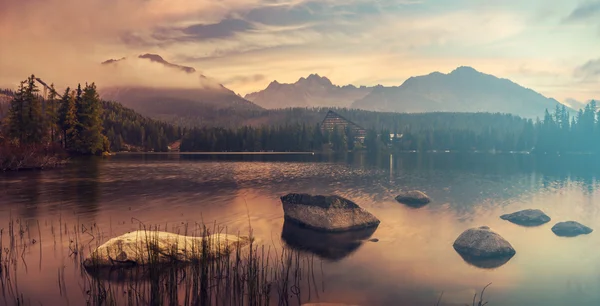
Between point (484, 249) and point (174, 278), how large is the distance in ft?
62.7

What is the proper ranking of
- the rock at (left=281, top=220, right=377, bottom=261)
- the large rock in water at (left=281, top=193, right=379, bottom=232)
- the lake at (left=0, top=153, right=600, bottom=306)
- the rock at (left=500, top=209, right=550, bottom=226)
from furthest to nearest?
the rock at (left=500, top=209, right=550, bottom=226) → the large rock in water at (left=281, top=193, right=379, bottom=232) → the rock at (left=281, top=220, right=377, bottom=261) → the lake at (left=0, top=153, right=600, bottom=306)

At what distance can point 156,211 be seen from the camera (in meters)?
40.4

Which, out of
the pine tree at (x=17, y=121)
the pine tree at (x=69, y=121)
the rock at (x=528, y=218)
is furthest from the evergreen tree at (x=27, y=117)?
the rock at (x=528, y=218)

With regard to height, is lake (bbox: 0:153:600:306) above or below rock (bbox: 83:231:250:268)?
below

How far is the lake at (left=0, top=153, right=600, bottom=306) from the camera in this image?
20.2m

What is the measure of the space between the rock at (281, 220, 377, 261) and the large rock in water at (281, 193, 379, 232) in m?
0.50

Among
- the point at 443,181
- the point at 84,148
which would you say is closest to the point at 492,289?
the point at 443,181

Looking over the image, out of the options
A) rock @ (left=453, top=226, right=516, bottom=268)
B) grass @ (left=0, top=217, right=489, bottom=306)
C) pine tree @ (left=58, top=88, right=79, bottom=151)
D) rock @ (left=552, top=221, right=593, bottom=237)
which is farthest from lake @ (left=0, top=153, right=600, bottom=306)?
pine tree @ (left=58, top=88, right=79, bottom=151)

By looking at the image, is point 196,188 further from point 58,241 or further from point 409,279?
point 409,279

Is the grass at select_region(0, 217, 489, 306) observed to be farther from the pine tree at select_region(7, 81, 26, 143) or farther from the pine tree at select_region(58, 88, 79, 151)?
the pine tree at select_region(58, 88, 79, 151)

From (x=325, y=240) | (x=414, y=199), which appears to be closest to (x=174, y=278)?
(x=325, y=240)

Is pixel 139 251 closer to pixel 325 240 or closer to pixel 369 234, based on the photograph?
pixel 325 240

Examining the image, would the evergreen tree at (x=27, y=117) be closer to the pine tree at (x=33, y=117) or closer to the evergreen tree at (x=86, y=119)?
the pine tree at (x=33, y=117)

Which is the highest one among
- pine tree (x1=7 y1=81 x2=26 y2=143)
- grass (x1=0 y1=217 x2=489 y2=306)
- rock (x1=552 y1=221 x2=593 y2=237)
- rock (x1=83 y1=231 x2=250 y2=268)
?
pine tree (x1=7 y1=81 x2=26 y2=143)
